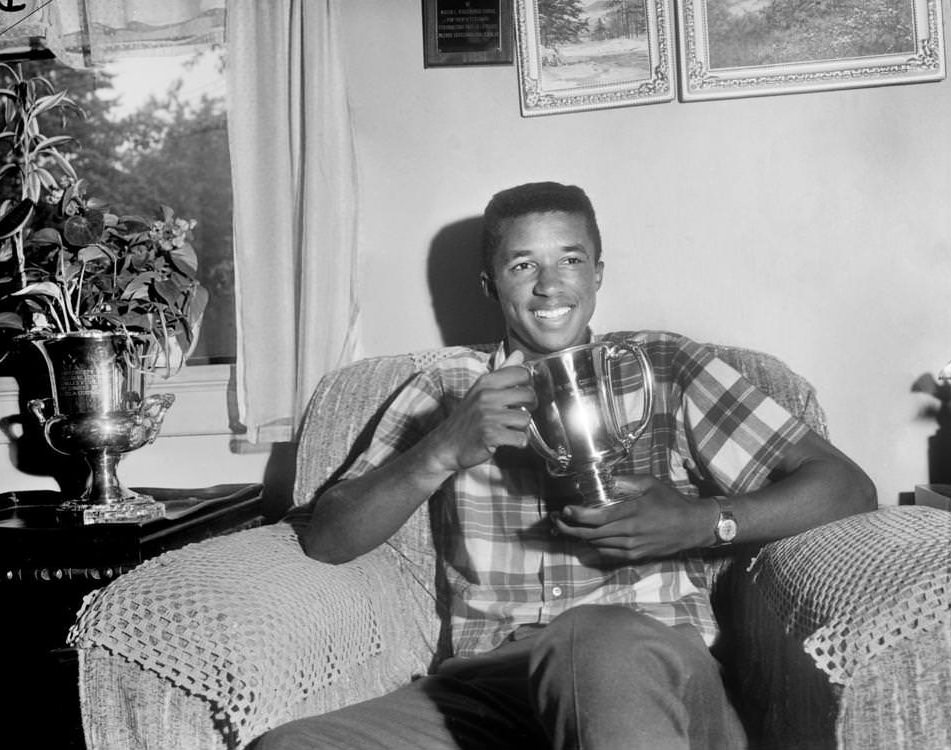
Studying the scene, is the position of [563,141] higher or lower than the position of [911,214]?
higher

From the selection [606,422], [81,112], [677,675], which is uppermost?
[81,112]

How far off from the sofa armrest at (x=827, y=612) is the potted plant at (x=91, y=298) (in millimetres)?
1247

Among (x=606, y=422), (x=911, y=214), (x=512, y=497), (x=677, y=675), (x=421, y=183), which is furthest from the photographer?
(x=421, y=183)

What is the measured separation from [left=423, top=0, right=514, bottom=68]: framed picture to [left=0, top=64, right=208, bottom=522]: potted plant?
0.78m

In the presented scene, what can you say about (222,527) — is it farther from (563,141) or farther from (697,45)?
(697,45)

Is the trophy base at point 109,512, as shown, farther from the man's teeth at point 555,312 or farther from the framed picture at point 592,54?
the framed picture at point 592,54

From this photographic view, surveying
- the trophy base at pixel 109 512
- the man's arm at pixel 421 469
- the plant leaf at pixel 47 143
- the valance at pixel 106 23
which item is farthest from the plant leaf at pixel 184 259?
the man's arm at pixel 421 469

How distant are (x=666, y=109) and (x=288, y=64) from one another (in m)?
0.93

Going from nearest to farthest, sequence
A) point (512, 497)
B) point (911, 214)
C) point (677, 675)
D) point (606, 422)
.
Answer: point (677, 675)
point (606, 422)
point (512, 497)
point (911, 214)

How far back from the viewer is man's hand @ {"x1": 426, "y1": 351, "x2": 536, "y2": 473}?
4.54ft

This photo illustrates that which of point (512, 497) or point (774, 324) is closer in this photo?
point (512, 497)

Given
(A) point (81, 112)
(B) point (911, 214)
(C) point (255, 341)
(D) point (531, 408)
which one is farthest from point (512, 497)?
(A) point (81, 112)

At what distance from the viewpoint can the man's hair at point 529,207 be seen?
5.80ft

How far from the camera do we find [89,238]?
6.53 feet
